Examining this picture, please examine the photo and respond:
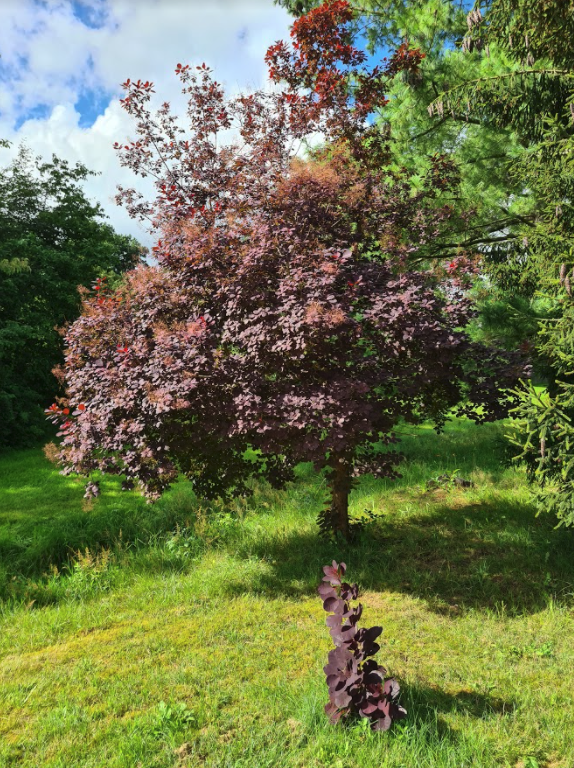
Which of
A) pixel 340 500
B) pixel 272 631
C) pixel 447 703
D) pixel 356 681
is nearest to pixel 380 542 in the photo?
pixel 340 500

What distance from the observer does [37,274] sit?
14.2 meters

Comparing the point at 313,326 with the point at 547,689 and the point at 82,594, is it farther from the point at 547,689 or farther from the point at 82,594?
the point at 82,594

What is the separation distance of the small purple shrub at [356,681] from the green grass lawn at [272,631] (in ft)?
0.37

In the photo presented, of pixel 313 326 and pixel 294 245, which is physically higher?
pixel 294 245

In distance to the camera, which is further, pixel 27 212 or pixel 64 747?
pixel 27 212

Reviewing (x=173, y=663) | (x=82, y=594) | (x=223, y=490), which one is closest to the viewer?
(x=173, y=663)

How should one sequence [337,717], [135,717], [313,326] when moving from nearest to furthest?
[337,717], [135,717], [313,326]

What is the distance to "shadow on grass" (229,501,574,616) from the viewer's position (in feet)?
15.7

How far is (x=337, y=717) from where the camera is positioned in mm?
2963

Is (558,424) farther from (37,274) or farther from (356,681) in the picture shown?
(37,274)

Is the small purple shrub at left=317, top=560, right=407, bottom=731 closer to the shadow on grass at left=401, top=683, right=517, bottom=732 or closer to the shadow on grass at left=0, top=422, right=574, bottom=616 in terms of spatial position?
the shadow on grass at left=401, top=683, right=517, bottom=732

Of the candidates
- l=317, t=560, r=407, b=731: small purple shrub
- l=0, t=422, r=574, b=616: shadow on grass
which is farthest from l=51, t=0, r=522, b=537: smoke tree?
l=317, t=560, r=407, b=731: small purple shrub

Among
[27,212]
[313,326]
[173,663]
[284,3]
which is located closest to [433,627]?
[173,663]

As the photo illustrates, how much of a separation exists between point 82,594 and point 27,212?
47.9 ft
